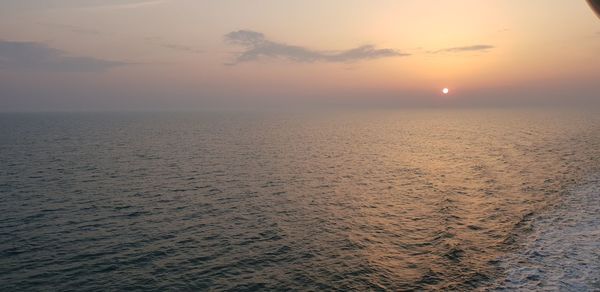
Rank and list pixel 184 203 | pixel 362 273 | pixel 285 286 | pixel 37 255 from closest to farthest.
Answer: pixel 285 286 < pixel 362 273 < pixel 37 255 < pixel 184 203

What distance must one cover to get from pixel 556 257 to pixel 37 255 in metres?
45.2

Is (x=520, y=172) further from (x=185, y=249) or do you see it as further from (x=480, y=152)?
(x=185, y=249)

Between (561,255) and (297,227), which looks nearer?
(561,255)

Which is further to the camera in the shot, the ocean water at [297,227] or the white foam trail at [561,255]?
the ocean water at [297,227]

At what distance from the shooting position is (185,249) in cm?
3734

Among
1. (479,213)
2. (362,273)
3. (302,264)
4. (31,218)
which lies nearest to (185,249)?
(302,264)

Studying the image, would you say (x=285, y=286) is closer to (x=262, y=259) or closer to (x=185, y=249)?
(x=262, y=259)

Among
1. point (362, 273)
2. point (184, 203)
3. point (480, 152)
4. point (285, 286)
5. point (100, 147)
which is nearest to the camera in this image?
point (285, 286)

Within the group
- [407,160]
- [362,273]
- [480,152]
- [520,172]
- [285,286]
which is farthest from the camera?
[480,152]

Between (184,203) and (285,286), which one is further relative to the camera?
(184,203)

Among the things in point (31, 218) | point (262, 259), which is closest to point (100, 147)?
point (31, 218)

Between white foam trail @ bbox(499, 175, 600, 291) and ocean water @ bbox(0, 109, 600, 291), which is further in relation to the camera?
ocean water @ bbox(0, 109, 600, 291)

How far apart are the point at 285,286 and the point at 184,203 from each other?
27.1m

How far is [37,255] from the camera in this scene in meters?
35.2
